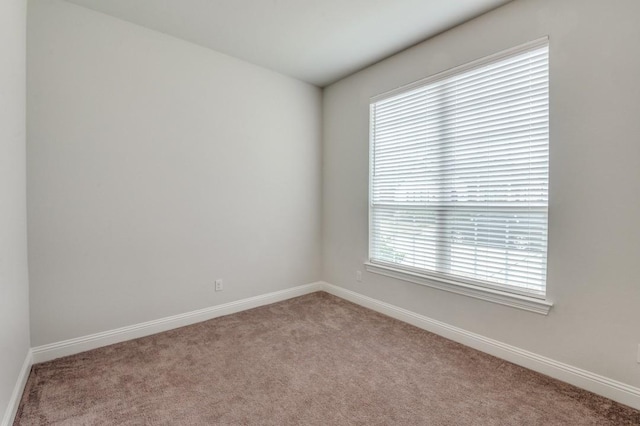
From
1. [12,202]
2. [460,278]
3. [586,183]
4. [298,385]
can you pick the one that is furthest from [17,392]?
[586,183]

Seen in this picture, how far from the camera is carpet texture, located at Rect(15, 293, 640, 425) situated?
5.51 feet

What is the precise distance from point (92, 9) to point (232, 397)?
121 inches

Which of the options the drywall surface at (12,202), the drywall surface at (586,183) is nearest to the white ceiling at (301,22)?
the drywall surface at (586,183)

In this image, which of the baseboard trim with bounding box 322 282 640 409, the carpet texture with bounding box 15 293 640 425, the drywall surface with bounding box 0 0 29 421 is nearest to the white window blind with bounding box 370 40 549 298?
the baseboard trim with bounding box 322 282 640 409

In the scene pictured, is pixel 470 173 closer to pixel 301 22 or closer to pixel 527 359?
pixel 527 359

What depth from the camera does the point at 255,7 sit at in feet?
7.59

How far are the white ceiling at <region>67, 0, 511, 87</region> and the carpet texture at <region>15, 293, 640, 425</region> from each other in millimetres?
2733

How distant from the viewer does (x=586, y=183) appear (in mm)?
1922

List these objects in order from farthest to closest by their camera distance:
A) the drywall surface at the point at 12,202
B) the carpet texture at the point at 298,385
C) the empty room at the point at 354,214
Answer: the empty room at the point at 354,214 → the carpet texture at the point at 298,385 → the drywall surface at the point at 12,202

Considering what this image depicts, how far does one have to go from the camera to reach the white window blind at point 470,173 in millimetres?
2154

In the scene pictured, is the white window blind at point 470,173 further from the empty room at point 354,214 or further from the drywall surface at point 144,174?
the drywall surface at point 144,174

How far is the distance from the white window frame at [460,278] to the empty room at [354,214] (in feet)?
0.07

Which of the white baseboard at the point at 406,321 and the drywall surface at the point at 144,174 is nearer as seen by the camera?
the white baseboard at the point at 406,321

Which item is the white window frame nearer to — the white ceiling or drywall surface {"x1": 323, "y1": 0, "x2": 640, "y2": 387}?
drywall surface {"x1": 323, "y1": 0, "x2": 640, "y2": 387}
